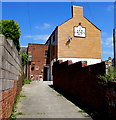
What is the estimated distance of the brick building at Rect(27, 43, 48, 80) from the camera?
29.3 metres

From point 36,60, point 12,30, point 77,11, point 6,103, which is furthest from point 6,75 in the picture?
point 36,60

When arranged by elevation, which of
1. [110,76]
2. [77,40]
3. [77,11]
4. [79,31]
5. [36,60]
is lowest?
[110,76]

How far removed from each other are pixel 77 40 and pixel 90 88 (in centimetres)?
1937

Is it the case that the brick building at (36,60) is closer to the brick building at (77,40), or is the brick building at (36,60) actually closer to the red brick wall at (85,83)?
the brick building at (77,40)

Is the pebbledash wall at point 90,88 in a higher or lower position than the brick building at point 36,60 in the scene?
lower

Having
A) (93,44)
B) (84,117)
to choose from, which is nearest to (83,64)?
(84,117)

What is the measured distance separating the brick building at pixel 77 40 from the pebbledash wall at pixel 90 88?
13770 mm

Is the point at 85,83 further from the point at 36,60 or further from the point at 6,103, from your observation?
the point at 36,60

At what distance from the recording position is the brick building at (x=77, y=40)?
86.2 ft

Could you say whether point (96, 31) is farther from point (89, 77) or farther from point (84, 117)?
point (84, 117)

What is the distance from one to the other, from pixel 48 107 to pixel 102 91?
3003 mm

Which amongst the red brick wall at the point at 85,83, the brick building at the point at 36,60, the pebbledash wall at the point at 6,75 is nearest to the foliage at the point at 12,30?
the red brick wall at the point at 85,83

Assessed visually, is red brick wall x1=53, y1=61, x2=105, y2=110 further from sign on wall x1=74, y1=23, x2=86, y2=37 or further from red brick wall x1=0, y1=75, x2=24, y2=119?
sign on wall x1=74, y1=23, x2=86, y2=37

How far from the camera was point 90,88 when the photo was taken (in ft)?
27.3
